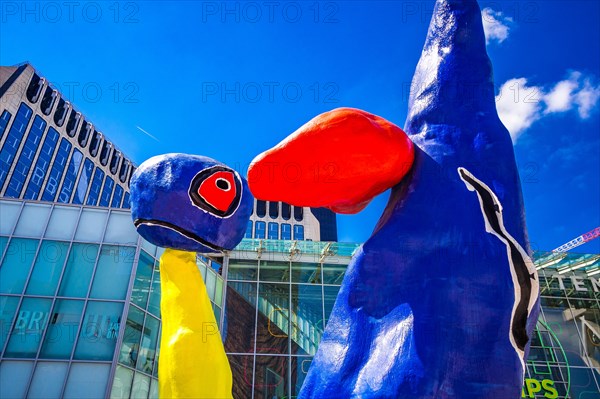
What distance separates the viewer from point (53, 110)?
4197cm

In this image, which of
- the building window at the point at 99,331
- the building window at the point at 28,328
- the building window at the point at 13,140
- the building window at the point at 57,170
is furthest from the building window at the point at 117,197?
the building window at the point at 99,331

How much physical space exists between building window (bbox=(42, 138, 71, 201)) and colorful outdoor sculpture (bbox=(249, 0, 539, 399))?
148ft

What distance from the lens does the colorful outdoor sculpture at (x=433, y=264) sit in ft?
5.93

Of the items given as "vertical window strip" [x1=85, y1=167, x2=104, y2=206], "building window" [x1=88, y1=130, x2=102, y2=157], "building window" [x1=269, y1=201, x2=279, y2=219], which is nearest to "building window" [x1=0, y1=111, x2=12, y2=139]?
"building window" [x1=88, y1=130, x2=102, y2=157]

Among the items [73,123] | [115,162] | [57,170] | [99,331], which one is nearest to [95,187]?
[115,162]

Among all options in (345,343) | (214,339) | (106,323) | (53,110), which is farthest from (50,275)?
(53,110)

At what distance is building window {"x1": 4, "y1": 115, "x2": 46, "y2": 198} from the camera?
38.0m

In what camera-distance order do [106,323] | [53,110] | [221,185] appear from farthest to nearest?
[53,110], [106,323], [221,185]

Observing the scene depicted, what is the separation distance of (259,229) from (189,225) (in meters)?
55.5

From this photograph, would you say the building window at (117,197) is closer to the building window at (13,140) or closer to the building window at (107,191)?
the building window at (107,191)

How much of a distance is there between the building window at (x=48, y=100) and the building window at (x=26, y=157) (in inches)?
41.0

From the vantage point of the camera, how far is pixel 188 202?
95.3 inches

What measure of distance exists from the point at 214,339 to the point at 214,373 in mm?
189

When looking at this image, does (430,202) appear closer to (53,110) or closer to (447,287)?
(447,287)
